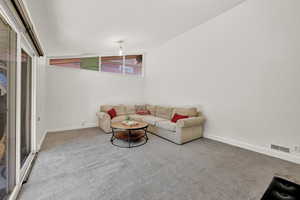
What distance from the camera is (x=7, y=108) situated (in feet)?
4.79

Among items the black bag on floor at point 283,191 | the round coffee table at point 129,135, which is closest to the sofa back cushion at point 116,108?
the round coffee table at point 129,135

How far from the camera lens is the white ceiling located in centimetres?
241

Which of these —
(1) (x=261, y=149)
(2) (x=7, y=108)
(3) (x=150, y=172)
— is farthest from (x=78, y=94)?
(1) (x=261, y=149)

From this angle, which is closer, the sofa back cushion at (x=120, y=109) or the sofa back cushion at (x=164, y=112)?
the sofa back cushion at (x=164, y=112)

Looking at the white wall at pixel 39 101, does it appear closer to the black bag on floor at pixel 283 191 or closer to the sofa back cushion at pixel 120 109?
the sofa back cushion at pixel 120 109

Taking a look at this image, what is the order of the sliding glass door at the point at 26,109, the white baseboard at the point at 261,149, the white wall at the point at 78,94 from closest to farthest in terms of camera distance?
the sliding glass door at the point at 26,109 < the white baseboard at the point at 261,149 < the white wall at the point at 78,94

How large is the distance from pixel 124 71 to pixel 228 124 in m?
4.29

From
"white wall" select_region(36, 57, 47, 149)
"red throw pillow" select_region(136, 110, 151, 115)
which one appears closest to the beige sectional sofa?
"red throw pillow" select_region(136, 110, 151, 115)

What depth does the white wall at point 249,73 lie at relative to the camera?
8.09ft

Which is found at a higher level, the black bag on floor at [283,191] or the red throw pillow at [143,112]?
the red throw pillow at [143,112]

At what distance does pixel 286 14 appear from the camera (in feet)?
8.14

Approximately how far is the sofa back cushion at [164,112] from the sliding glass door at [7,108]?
3.61 m

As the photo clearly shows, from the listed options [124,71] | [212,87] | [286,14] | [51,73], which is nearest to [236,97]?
[212,87]

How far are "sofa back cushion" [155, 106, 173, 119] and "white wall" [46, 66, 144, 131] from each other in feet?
5.33
